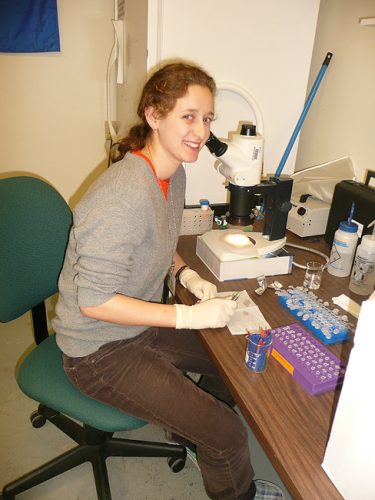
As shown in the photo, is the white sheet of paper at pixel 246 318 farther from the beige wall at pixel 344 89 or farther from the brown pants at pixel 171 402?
the beige wall at pixel 344 89

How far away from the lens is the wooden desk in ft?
2.08

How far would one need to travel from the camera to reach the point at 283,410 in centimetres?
75

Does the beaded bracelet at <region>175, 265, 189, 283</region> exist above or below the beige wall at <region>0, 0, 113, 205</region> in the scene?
below

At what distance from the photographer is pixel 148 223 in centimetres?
99

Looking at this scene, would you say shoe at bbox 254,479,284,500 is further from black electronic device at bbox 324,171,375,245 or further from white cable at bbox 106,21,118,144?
white cable at bbox 106,21,118,144

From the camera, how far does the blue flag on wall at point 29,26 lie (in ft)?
6.94

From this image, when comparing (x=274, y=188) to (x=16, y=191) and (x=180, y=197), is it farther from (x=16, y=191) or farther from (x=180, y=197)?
(x=16, y=191)

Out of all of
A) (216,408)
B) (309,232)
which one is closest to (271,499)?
(216,408)

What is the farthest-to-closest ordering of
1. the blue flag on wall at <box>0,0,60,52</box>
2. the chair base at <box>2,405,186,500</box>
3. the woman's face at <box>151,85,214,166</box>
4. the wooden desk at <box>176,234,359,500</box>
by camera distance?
the blue flag on wall at <box>0,0,60,52</box>
the chair base at <box>2,405,186,500</box>
the woman's face at <box>151,85,214,166</box>
the wooden desk at <box>176,234,359,500</box>

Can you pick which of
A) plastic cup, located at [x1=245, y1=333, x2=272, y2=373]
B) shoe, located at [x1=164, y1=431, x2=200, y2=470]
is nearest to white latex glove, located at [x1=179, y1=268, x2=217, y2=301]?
plastic cup, located at [x1=245, y1=333, x2=272, y2=373]

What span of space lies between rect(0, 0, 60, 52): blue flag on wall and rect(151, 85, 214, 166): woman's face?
1543 millimetres

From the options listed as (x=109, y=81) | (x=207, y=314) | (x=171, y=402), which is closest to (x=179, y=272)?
(x=207, y=314)

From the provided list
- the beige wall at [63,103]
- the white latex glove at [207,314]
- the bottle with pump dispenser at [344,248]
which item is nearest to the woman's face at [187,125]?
the white latex glove at [207,314]

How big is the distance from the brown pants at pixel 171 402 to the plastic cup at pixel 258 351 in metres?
0.25
